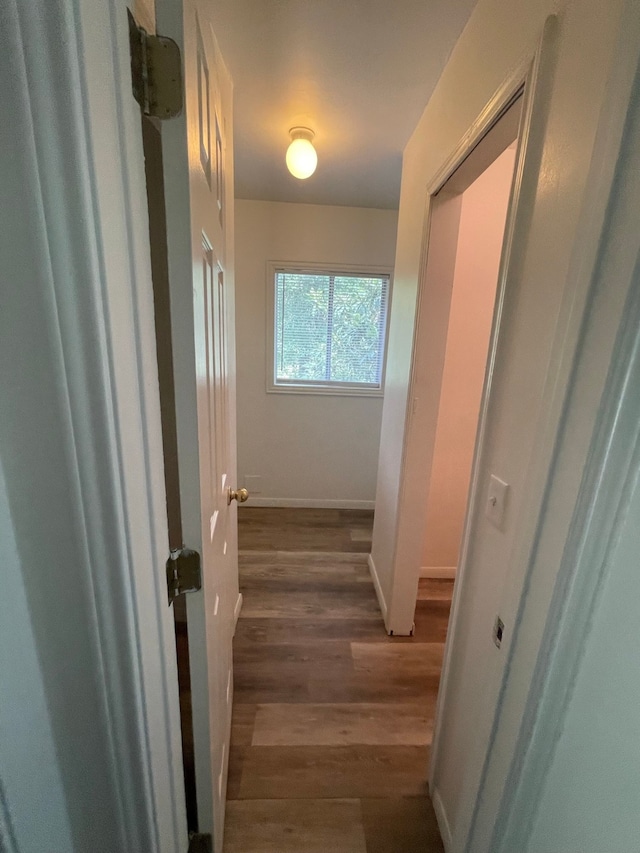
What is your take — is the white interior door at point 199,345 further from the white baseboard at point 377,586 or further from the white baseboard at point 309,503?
the white baseboard at point 309,503

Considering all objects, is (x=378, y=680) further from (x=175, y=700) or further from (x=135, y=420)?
(x=135, y=420)

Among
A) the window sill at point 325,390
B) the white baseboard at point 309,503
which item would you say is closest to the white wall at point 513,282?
the window sill at point 325,390

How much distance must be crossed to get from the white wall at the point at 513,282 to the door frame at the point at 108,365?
2.21 ft

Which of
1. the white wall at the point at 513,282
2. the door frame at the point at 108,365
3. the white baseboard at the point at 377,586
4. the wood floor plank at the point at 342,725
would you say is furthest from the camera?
the white baseboard at the point at 377,586

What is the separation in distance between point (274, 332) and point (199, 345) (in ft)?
7.95

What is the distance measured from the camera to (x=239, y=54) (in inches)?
53.8

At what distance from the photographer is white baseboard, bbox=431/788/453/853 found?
1106 mm

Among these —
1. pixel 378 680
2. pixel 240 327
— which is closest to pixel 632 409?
pixel 378 680

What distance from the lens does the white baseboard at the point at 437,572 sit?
8.07ft

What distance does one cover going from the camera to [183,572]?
71cm

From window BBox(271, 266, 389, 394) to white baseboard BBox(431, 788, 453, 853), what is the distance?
8.16 feet

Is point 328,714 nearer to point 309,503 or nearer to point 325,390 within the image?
point 309,503

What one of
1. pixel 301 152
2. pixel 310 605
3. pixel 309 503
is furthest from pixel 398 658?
pixel 301 152

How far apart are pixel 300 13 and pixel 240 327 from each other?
1.96 metres
